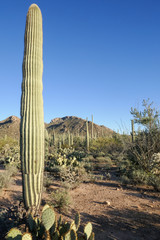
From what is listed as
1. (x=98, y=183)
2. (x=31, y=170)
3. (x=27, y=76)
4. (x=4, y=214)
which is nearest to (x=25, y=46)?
(x=27, y=76)

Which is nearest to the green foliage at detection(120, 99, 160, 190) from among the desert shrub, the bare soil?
the bare soil

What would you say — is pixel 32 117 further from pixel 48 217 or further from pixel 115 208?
pixel 115 208

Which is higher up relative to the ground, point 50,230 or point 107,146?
point 107,146

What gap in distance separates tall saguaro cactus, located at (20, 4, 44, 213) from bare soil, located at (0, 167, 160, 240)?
4.73ft

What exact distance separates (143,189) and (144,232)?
3.28 metres

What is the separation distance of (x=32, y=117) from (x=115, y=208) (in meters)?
3.59

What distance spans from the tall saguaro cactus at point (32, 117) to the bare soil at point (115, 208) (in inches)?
56.7

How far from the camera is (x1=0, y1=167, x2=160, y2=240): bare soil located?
3789 millimetres

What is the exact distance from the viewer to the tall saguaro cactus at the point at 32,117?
3.60m

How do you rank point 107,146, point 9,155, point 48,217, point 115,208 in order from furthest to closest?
1. point 107,146
2. point 9,155
3. point 115,208
4. point 48,217

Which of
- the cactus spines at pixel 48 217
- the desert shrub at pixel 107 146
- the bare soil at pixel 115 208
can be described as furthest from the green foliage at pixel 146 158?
the desert shrub at pixel 107 146

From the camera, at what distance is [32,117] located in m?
3.80

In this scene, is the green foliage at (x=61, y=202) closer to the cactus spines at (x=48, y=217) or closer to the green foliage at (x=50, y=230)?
the green foliage at (x=50, y=230)

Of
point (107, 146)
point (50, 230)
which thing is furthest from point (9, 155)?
point (50, 230)
